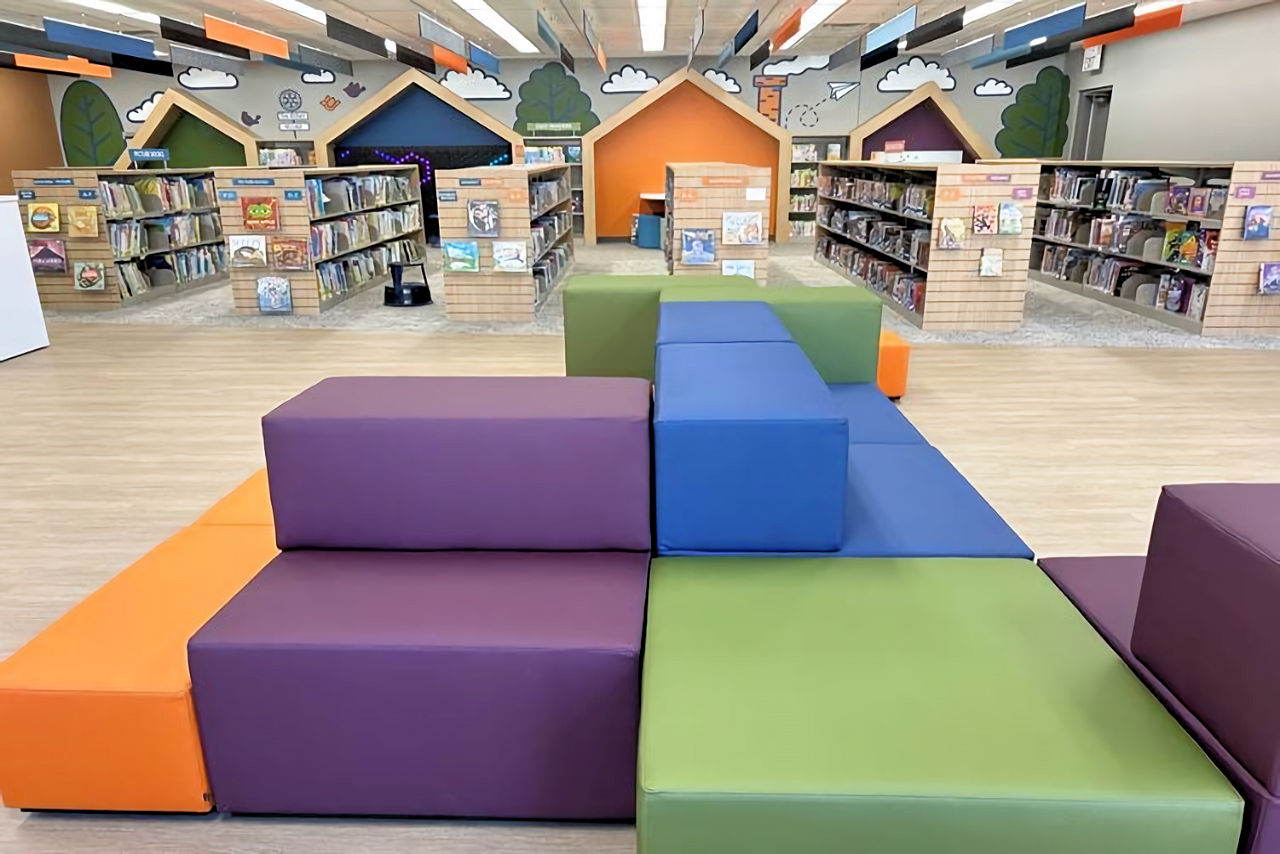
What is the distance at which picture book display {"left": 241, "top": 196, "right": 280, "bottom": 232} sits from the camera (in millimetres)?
8836

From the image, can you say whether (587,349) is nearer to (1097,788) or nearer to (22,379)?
(1097,788)

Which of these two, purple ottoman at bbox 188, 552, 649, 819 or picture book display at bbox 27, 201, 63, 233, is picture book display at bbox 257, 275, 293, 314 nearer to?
picture book display at bbox 27, 201, 63, 233

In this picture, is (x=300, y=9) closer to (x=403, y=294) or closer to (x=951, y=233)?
(x=403, y=294)

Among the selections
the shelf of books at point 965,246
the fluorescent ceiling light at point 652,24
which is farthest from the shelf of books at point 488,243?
the shelf of books at point 965,246

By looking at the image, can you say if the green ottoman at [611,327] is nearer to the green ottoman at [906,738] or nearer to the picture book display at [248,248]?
the green ottoman at [906,738]

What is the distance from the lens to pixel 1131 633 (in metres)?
2.06

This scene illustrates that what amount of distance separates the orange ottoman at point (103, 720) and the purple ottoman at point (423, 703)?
81 millimetres

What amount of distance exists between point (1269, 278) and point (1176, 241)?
0.90m

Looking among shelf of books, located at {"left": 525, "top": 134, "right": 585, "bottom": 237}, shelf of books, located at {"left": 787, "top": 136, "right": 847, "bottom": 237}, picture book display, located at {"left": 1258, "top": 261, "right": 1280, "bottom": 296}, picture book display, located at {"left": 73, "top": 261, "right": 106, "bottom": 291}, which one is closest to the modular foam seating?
picture book display, located at {"left": 1258, "top": 261, "right": 1280, "bottom": 296}

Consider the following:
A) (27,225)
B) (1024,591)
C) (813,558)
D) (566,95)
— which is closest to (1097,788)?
(1024,591)

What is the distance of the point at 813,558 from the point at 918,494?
0.65 meters

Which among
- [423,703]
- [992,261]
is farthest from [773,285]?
[423,703]

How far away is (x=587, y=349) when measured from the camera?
4.81m

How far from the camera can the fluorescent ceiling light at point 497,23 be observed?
10648 mm
